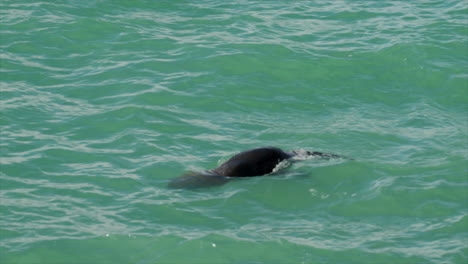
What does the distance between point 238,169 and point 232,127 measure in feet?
6.86

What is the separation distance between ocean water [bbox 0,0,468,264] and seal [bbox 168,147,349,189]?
0.13 m

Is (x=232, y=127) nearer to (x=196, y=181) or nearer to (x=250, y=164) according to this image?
→ (x=250, y=164)

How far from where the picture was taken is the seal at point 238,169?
12.6 metres

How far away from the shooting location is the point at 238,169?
41.8ft

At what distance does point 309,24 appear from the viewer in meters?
20.0

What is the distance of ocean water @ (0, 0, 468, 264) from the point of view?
11.0 metres

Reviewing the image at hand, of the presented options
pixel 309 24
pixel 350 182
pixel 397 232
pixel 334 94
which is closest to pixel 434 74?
pixel 334 94

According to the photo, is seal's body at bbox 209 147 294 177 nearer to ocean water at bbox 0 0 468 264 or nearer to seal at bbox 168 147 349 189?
seal at bbox 168 147 349 189

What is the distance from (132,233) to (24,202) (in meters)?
1.75

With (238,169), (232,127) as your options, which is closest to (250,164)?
(238,169)

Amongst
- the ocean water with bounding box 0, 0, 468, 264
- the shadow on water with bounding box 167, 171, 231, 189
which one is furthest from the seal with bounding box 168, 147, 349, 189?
the ocean water with bounding box 0, 0, 468, 264

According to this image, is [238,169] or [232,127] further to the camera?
[232,127]

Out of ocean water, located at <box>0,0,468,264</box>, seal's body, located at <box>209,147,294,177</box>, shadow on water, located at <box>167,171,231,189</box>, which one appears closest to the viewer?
ocean water, located at <box>0,0,468,264</box>

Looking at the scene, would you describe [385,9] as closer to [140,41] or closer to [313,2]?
[313,2]
